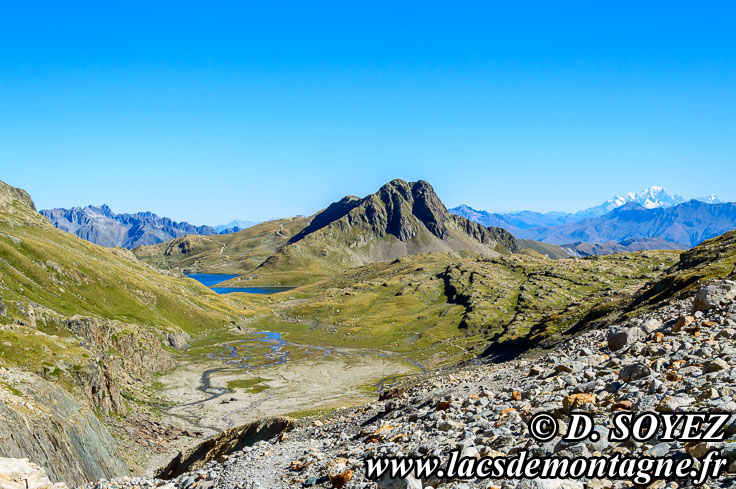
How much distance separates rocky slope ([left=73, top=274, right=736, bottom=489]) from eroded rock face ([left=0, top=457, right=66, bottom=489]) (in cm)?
371

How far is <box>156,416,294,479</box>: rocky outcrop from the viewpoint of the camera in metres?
51.2

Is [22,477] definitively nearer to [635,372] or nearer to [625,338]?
[635,372]

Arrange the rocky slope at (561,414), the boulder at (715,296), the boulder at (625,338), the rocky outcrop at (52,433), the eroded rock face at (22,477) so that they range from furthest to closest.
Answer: the rocky outcrop at (52,433)
the boulder at (715,296)
the boulder at (625,338)
the eroded rock face at (22,477)
the rocky slope at (561,414)

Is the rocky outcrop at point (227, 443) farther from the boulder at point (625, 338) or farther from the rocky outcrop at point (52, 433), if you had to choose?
the boulder at point (625, 338)

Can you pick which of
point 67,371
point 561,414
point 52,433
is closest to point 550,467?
point 561,414

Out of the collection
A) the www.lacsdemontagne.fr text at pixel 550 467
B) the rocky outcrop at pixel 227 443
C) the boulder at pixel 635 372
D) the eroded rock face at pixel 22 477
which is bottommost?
the rocky outcrop at pixel 227 443

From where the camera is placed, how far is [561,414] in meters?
19.4

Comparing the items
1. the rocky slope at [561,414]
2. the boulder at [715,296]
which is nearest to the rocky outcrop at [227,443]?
the rocky slope at [561,414]

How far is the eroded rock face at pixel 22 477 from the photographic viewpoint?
926 inches

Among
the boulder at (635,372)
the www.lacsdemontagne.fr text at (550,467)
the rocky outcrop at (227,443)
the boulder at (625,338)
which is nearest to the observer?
the www.lacsdemontagne.fr text at (550,467)

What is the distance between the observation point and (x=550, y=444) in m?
16.3

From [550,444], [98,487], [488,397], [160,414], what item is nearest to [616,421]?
[550,444]

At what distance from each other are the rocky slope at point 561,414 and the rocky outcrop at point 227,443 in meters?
16.1

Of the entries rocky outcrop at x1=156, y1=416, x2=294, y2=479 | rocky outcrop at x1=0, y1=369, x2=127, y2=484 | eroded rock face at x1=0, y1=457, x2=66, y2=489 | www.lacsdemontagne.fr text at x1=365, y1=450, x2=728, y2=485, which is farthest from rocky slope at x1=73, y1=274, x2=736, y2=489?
rocky outcrop at x1=0, y1=369, x2=127, y2=484
